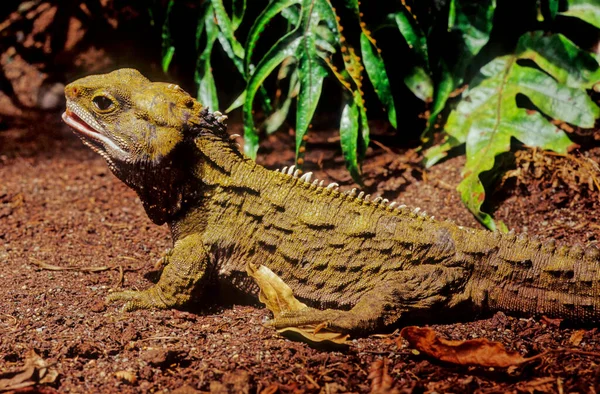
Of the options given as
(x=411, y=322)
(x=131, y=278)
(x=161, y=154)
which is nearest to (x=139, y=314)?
(x=131, y=278)

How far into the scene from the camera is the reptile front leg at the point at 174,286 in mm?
3791

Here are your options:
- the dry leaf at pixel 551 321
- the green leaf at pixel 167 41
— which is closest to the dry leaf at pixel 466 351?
the dry leaf at pixel 551 321

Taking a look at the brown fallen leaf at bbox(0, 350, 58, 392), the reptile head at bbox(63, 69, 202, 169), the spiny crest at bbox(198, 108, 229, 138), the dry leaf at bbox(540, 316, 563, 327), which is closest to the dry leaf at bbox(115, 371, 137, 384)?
the brown fallen leaf at bbox(0, 350, 58, 392)

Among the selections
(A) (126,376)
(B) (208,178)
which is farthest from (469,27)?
(A) (126,376)

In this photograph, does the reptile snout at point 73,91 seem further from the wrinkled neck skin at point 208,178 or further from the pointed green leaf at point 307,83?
the pointed green leaf at point 307,83

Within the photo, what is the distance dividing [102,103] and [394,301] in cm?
232

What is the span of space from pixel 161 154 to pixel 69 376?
1472 millimetres

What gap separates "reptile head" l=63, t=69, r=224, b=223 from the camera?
→ 12.5 ft

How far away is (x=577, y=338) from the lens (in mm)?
3434

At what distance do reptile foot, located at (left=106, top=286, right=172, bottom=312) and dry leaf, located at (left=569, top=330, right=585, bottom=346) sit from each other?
2473mm

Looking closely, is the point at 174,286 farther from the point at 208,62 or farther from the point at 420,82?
the point at 420,82

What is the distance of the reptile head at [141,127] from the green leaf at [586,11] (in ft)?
10.7

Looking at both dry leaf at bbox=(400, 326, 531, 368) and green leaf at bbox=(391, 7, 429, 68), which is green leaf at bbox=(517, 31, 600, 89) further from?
dry leaf at bbox=(400, 326, 531, 368)

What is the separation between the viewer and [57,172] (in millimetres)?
6277
